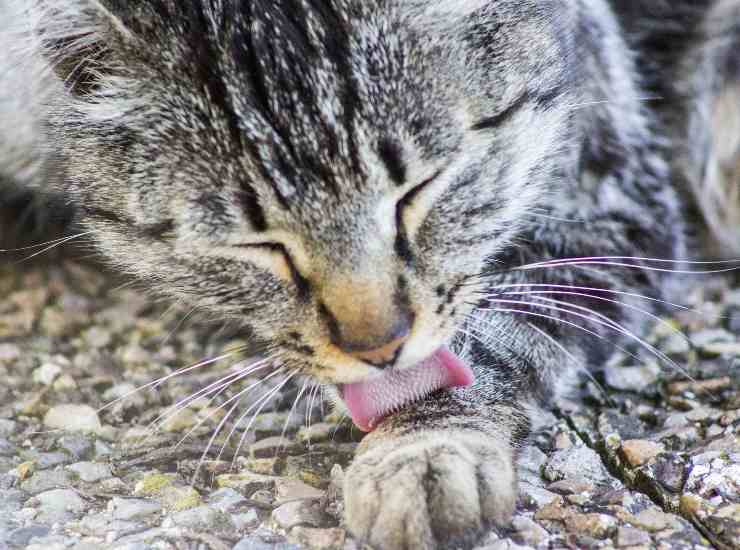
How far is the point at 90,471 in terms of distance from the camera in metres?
1.50

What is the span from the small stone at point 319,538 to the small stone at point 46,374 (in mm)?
802

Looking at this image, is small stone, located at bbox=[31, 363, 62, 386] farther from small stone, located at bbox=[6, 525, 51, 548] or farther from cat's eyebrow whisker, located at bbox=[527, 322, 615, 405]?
cat's eyebrow whisker, located at bbox=[527, 322, 615, 405]

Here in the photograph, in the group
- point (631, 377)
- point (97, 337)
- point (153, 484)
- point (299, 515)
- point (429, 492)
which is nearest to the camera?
point (429, 492)

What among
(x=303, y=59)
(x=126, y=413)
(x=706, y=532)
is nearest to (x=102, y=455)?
(x=126, y=413)

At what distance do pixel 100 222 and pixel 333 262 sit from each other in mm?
506

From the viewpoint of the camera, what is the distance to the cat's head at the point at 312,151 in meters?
1.32

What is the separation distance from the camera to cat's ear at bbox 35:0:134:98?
1.39 metres

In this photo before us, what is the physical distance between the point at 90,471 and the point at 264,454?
305 millimetres

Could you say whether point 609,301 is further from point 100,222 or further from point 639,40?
point 100,222

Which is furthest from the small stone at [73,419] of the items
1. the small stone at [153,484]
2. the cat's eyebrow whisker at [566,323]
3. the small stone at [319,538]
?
the cat's eyebrow whisker at [566,323]

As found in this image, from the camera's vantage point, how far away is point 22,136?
6.50 feet

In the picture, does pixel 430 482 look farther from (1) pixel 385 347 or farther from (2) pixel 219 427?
(2) pixel 219 427

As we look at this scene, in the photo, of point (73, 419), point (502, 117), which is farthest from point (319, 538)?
point (502, 117)

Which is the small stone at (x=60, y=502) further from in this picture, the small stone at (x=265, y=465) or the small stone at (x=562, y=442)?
the small stone at (x=562, y=442)
